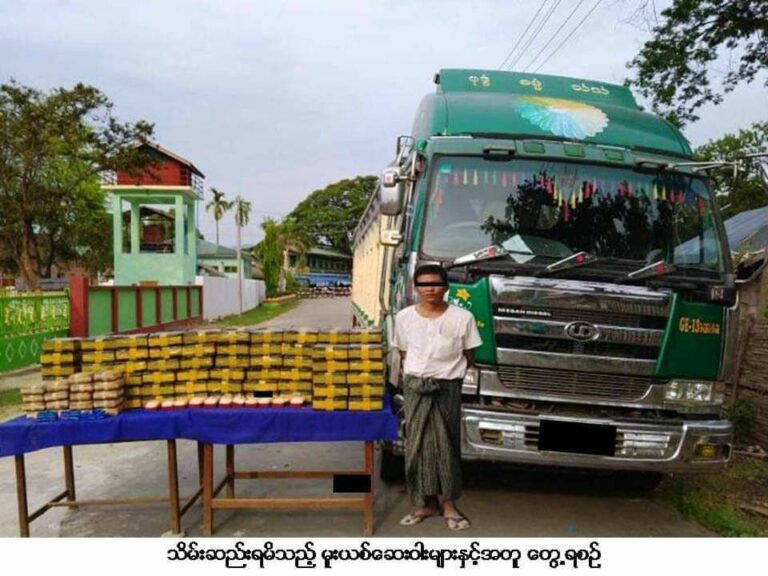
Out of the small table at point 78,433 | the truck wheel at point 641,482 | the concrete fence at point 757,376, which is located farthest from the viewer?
the concrete fence at point 757,376

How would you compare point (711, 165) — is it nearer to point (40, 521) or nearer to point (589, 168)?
point (589, 168)

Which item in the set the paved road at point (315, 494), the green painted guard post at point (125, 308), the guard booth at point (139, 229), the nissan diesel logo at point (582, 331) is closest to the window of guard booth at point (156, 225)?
the guard booth at point (139, 229)

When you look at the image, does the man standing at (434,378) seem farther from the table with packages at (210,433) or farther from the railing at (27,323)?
the railing at (27,323)

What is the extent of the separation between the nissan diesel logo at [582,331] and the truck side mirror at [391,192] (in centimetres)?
145

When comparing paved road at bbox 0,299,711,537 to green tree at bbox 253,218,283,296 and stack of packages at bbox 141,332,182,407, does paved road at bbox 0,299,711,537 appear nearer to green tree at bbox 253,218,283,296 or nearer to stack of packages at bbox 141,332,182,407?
stack of packages at bbox 141,332,182,407

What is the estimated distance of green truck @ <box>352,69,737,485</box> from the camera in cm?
398

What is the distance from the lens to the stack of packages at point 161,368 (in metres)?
4.02

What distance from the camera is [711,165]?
4.41m

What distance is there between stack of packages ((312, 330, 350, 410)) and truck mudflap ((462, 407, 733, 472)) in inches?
31.1

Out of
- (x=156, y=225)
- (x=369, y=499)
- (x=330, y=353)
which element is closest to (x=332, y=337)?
(x=330, y=353)

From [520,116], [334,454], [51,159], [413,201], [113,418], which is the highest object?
[51,159]

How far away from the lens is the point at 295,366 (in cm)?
411

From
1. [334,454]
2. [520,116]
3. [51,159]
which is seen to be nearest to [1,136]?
[51,159]
